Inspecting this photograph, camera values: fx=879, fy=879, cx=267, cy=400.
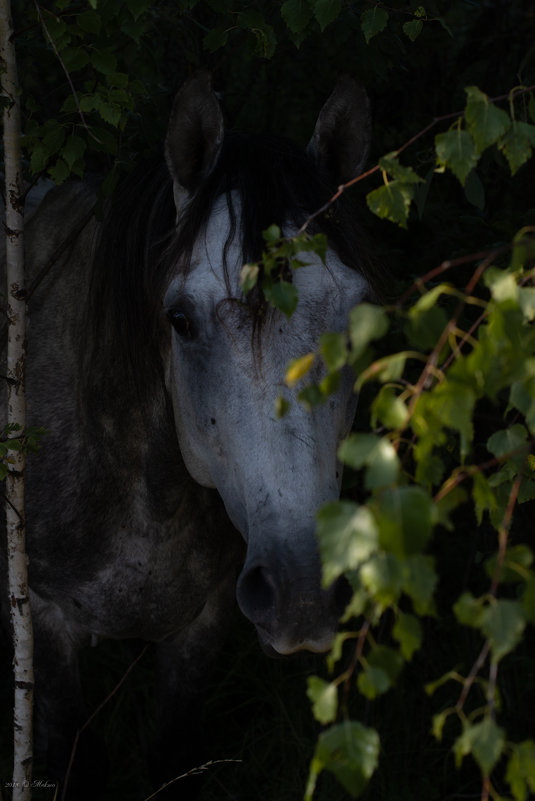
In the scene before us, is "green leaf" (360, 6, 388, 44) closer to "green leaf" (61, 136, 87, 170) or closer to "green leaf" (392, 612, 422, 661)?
"green leaf" (61, 136, 87, 170)

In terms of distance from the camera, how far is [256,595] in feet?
5.99

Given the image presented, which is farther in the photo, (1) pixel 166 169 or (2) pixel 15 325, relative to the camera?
(1) pixel 166 169

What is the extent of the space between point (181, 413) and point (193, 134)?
719 mm

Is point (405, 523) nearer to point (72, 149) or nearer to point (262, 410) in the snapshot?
point (262, 410)

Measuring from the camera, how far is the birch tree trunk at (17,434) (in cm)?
206

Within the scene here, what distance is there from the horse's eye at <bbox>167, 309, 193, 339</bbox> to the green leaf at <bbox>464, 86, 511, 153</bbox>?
944 mm

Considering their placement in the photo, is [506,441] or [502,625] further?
[506,441]

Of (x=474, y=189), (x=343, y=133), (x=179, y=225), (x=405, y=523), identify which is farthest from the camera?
(x=343, y=133)

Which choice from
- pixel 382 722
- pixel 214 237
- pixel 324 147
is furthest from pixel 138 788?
pixel 324 147

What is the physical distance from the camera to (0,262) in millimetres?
2930

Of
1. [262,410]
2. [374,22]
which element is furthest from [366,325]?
[374,22]

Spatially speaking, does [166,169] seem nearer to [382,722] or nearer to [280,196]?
[280,196]

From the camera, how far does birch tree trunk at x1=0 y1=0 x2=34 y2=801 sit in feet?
6.76

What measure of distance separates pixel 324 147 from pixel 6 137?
33.0 inches
